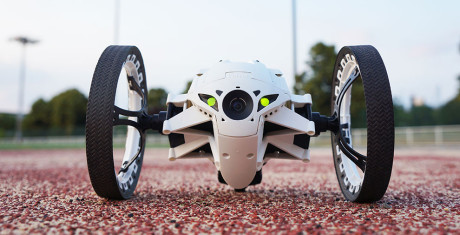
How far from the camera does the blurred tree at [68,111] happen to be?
214ft

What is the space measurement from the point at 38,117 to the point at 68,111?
8608 millimetres

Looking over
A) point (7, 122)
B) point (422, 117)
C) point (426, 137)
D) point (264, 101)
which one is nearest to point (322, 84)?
point (426, 137)

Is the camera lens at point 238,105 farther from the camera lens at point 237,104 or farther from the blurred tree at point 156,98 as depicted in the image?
the blurred tree at point 156,98

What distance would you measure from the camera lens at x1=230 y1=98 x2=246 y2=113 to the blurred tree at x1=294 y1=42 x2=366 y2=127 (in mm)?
24415

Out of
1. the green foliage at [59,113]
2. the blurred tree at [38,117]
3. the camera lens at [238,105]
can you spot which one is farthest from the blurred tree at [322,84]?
the blurred tree at [38,117]

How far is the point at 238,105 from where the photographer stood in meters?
3.30

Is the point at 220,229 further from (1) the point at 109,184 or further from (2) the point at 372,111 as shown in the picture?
(2) the point at 372,111

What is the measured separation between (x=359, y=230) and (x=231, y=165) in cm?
127

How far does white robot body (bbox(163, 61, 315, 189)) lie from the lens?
10.6ft

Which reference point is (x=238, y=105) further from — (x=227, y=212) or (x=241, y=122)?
(x=227, y=212)

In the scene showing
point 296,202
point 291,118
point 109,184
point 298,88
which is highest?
point 298,88

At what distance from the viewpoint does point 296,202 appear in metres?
3.70

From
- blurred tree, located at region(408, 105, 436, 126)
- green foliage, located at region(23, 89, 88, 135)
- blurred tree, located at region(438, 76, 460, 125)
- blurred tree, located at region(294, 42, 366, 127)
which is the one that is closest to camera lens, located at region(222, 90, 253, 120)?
blurred tree, located at region(294, 42, 366, 127)

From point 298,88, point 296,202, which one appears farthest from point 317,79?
point 296,202
